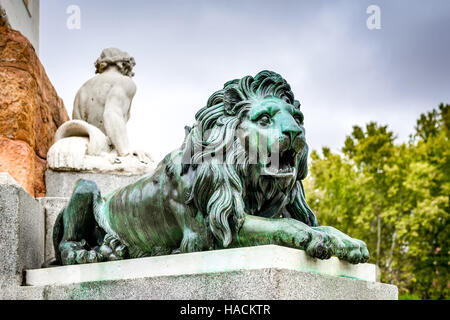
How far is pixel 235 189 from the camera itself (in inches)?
156

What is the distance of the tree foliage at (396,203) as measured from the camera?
24.5 meters

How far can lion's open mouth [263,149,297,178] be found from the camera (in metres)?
3.97

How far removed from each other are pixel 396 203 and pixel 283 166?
22.4 m

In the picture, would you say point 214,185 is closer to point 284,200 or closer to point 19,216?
point 284,200

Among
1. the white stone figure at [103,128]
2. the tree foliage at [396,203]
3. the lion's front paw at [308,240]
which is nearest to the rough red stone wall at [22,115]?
the white stone figure at [103,128]

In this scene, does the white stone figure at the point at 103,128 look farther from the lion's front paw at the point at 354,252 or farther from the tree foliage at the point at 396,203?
the tree foliage at the point at 396,203

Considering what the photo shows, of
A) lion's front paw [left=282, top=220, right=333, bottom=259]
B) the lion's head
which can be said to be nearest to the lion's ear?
the lion's head

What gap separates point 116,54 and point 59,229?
12.6 feet

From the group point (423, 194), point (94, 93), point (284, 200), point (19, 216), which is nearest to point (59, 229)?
point (19, 216)

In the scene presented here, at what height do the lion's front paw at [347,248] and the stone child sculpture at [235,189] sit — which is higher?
the stone child sculpture at [235,189]

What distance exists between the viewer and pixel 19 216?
16.6ft

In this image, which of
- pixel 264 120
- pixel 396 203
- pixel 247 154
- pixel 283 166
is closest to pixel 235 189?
pixel 247 154

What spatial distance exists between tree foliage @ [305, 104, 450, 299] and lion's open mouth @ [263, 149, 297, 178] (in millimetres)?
21252

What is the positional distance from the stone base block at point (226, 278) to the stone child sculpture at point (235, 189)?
161 millimetres
